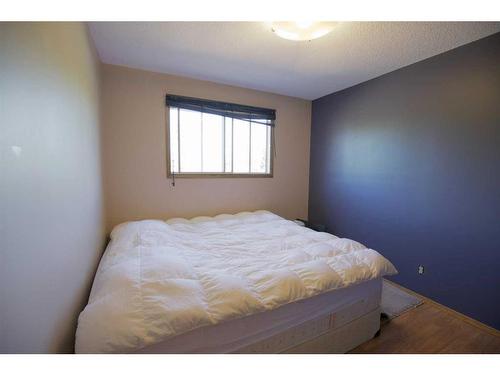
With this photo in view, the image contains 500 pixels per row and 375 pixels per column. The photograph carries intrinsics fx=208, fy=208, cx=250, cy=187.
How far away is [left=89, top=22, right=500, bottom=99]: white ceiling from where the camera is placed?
5.35 feet

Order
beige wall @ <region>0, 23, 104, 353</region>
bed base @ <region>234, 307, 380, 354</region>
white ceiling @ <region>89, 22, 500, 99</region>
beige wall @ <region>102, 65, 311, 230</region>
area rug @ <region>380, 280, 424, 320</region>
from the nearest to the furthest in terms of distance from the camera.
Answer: beige wall @ <region>0, 23, 104, 353</region>
bed base @ <region>234, 307, 380, 354</region>
white ceiling @ <region>89, 22, 500, 99</region>
area rug @ <region>380, 280, 424, 320</region>
beige wall @ <region>102, 65, 311, 230</region>

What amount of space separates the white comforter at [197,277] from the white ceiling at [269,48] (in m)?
1.68

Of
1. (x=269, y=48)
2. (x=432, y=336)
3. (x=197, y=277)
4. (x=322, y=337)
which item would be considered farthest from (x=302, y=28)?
(x=432, y=336)

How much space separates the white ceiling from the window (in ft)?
1.28

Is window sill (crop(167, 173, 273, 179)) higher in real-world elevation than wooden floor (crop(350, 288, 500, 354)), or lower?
higher

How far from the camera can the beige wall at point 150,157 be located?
2336 millimetres

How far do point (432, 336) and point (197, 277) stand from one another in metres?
1.87

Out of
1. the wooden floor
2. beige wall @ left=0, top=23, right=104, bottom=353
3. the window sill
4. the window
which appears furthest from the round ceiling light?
the wooden floor

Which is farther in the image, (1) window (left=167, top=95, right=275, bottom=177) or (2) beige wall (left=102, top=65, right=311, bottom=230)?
(1) window (left=167, top=95, right=275, bottom=177)

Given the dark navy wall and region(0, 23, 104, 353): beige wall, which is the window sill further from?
region(0, 23, 104, 353): beige wall

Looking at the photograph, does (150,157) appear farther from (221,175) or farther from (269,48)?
(269,48)

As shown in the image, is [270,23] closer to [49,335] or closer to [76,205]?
[76,205]

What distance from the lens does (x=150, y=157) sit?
2.51 metres
